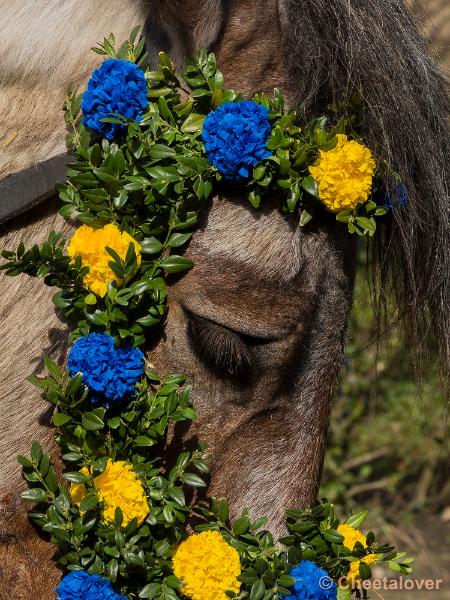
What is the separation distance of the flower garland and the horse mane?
0.26 ft

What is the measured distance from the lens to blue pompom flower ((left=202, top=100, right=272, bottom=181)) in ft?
5.55

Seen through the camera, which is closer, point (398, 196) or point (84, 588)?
point (84, 588)

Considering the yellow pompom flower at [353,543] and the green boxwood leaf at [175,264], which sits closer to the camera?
the green boxwood leaf at [175,264]

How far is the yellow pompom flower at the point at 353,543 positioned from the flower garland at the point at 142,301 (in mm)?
68

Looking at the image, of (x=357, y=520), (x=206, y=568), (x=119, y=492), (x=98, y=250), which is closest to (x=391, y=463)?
(x=357, y=520)

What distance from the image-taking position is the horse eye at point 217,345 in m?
1.72

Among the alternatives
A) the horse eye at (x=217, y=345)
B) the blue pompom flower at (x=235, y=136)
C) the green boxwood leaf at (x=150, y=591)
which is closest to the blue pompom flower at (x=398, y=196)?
the blue pompom flower at (x=235, y=136)

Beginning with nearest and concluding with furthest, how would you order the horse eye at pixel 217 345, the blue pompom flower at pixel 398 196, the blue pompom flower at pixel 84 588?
the blue pompom flower at pixel 84 588 → the horse eye at pixel 217 345 → the blue pompom flower at pixel 398 196

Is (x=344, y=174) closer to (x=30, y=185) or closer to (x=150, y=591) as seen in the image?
(x=30, y=185)

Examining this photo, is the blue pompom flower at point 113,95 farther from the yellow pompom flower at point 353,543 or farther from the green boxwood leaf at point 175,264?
the yellow pompom flower at point 353,543

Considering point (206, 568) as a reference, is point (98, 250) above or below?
above

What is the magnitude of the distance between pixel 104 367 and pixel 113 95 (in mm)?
532

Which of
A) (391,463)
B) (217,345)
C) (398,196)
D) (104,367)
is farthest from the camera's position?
(391,463)

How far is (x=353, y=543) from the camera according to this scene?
1920 mm
